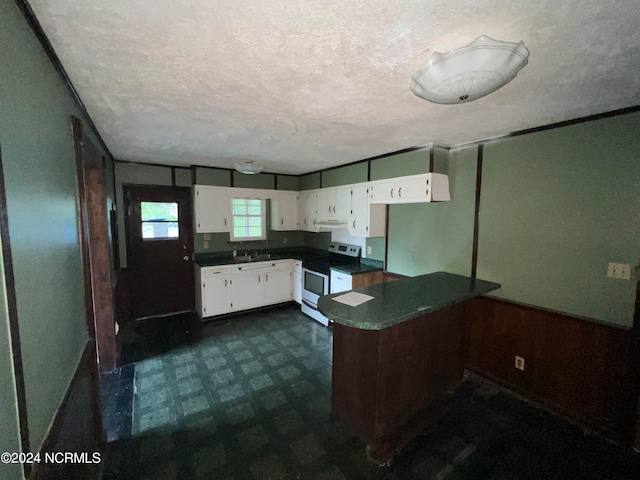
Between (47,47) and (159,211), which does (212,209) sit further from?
(47,47)

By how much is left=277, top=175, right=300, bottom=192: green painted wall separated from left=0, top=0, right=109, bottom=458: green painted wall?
3.64 meters

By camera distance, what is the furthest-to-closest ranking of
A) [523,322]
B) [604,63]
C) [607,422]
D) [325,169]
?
[325,169] < [523,322] < [607,422] < [604,63]

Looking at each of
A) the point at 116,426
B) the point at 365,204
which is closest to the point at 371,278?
the point at 365,204

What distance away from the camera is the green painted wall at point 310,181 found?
4.75 metres

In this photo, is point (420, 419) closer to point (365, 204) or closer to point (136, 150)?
point (365, 204)

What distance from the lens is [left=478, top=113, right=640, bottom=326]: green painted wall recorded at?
1.90m

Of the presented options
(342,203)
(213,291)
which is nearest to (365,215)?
(342,203)

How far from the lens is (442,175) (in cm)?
289

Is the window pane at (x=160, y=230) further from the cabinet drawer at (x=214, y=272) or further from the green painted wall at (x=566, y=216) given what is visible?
the green painted wall at (x=566, y=216)

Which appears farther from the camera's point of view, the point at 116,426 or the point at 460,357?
the point at 460,357

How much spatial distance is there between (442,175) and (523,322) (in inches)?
65.1

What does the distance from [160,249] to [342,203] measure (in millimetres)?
2999

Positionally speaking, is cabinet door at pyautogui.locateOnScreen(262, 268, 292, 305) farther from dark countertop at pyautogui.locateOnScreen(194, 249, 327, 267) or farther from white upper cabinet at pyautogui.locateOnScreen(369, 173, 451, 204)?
white upper cabinet at pyautogui.locateOnScreen(369, 173, 451, 204)

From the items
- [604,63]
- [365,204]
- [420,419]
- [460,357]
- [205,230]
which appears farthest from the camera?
[205,230]
